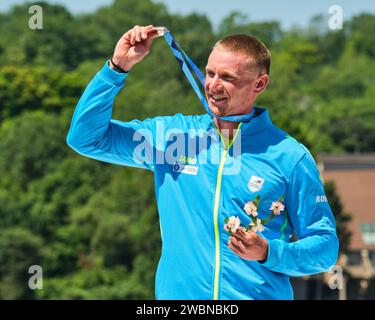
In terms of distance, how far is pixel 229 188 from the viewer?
9.93 feet

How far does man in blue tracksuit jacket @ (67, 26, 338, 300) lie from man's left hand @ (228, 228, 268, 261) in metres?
0.08

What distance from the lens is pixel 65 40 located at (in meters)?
92.5

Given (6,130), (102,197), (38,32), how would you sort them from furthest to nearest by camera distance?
(38,32), (6,130), (102,197)

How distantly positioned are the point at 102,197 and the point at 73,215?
88.0 inches

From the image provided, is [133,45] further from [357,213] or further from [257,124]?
[357,213]

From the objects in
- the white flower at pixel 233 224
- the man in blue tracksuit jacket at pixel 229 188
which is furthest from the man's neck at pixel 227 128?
the white flower at pixel 233 224

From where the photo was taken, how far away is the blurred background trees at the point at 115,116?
51.9 meters

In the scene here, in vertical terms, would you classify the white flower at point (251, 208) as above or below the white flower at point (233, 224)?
above

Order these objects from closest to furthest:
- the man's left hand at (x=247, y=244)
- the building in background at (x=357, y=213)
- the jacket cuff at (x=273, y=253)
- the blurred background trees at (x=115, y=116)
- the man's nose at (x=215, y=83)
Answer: the man's left hand at (x=247, y=244), the jacket cuff at (x=273, y=253), the man's nose at (x=215, y=83), the blurred background trees at (x=115, y=116), the building in background at (x=357, y=213)

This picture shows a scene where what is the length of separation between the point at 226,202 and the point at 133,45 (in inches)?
21.1

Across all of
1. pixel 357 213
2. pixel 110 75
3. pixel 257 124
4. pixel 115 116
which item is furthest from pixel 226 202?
pixel 115 116

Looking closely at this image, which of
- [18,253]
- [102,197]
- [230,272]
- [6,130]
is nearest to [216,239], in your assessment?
[230,272]

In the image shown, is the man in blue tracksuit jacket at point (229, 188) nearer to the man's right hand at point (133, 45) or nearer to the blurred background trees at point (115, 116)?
the man's right hand at point (133, 45)
